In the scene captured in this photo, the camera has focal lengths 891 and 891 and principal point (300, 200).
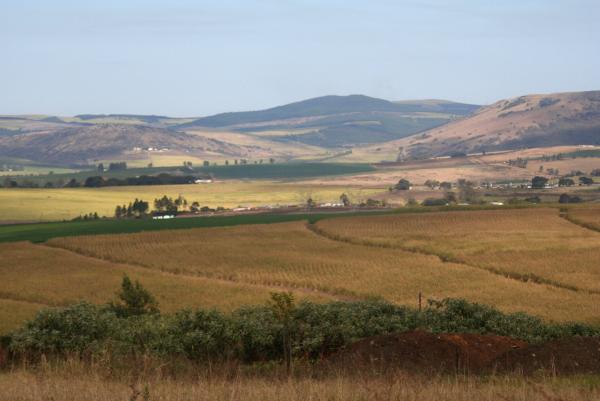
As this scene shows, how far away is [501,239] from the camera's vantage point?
71000 millimetres

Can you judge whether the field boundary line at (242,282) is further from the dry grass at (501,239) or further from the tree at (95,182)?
the tree at (95,182)

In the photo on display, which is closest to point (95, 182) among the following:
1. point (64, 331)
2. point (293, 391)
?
point (64, 331)

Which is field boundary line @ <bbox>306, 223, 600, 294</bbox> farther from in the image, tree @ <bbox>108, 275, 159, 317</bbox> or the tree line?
tree @ <bbox>108, 275, 159, 317</bbox>

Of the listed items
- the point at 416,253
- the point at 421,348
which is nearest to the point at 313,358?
the point at 421,348

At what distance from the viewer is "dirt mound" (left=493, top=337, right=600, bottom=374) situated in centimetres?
1902

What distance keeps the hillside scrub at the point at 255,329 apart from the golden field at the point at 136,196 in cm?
9015

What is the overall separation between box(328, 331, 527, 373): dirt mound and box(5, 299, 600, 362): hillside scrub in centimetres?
281

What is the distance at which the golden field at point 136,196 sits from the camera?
122m

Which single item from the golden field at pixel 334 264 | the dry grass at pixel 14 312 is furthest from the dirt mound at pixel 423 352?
the dry grass at pixel 14 312

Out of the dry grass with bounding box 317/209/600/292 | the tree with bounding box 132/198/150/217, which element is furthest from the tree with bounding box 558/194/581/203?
the tree with bounding box 132/198/150/217

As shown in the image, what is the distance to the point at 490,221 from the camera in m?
85.0

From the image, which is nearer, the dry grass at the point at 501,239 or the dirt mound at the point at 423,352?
the dirt mound at the point at 423,352

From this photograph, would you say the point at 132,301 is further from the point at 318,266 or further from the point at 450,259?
the point at 450,259

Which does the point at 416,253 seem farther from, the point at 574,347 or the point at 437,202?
the point at 437,202
